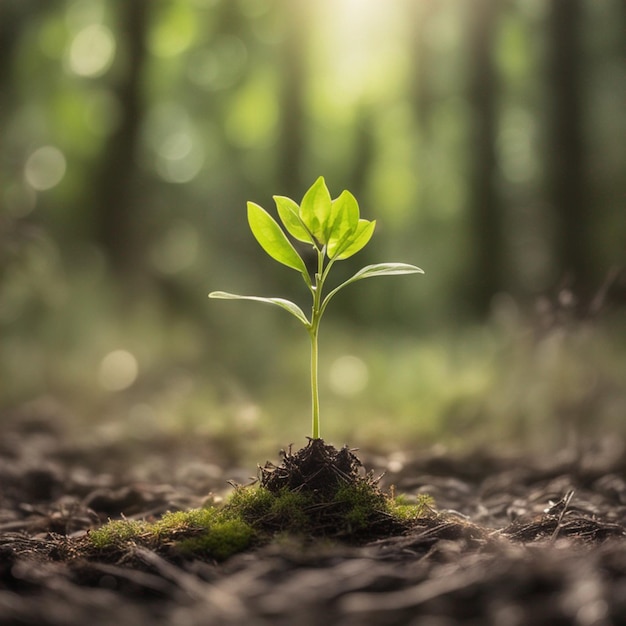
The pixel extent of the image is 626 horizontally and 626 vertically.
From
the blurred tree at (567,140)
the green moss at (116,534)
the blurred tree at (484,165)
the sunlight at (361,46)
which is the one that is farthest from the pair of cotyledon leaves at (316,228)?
the sunlight at (361,46)

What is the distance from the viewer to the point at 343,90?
495 inches

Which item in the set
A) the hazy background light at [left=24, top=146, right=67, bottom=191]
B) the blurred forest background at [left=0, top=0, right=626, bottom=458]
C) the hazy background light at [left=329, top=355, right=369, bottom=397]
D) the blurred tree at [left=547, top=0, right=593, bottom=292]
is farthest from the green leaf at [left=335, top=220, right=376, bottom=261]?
the hazy background light at [left=24, top=146, right=67, bottom=191]

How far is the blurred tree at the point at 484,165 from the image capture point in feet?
28.0

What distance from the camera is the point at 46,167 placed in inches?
432

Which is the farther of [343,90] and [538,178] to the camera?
[343,90]

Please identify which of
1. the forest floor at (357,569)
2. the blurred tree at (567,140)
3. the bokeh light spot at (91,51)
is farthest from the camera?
the bokeh light spot at (91,51)

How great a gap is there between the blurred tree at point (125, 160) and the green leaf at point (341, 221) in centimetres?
732

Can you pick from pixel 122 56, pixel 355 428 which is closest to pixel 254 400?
pixel 355 428

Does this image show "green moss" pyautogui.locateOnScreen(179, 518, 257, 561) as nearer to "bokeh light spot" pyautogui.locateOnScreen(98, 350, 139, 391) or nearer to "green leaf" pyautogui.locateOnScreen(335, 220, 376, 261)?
"green leaf" pyautogui.locateOnScreen(335, 220, 376, 261)

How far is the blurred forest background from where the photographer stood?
5148mm

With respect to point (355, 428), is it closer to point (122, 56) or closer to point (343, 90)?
point (122, 56)

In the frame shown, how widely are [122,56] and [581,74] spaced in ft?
20.7

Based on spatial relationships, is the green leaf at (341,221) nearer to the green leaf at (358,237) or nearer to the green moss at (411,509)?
the green leaf at (358,237)

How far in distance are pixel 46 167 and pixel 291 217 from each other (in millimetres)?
10224
